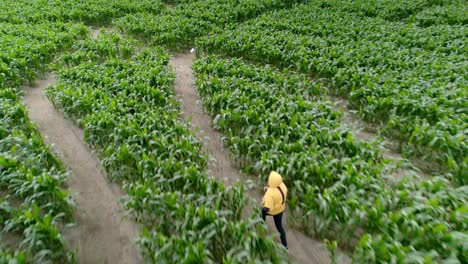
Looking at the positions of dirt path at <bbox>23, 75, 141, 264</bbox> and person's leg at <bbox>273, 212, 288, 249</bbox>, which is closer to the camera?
person's leg at <bbox>273, 212, 288, 249</bbox>

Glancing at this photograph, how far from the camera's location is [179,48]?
32.6 feet

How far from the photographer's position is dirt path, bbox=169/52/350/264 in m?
3.74

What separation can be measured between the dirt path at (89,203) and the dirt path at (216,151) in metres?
1.60

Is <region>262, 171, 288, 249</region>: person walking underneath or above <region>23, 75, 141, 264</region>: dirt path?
Answer: above

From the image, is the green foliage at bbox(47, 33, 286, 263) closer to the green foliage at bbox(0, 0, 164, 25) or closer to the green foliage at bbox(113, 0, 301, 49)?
the green foliage at bbox(113, 0, 301, 49)

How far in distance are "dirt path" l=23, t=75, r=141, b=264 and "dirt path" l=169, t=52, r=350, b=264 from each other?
5.26 feet

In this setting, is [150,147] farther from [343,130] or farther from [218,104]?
[343,130]

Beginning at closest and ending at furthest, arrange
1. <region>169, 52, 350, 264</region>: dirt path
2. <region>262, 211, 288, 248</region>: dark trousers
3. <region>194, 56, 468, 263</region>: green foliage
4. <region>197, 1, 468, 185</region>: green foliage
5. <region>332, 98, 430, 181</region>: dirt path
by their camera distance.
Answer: <region>194, 56, 468, 263</region>: green foliage < <region>262, 211, 288, 248</region>: dark trousers < <region>169, 52, 350, 264</region>: dirt path < <region>332, 98, 430, 181</region>: dirt path < <region>197, 1, 468, 185</region>: green foliage

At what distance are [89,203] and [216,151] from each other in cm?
226

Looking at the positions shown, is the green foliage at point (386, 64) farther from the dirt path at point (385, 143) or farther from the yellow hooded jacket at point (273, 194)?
the yellow hooded jacket at point (273, 194)

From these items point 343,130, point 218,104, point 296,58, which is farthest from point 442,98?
point 218,104

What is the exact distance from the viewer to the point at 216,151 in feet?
18.3

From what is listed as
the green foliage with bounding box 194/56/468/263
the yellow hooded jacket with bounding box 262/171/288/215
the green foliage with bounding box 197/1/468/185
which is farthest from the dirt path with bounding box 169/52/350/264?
the green foliage with bounding box 197/1/468/185

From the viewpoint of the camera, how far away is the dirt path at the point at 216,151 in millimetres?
3738
